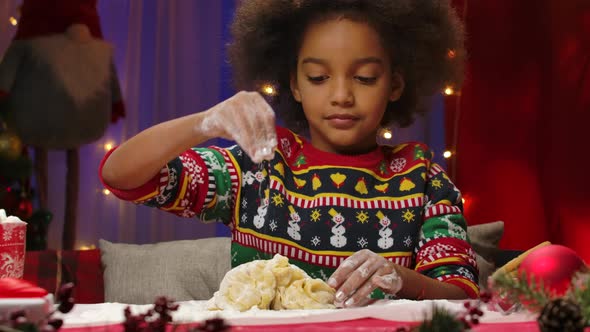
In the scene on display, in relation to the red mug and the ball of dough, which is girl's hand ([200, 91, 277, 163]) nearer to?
the ball of dough

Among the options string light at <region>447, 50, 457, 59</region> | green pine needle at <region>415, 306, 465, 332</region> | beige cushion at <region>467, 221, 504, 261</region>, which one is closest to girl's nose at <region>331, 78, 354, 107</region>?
string light at <region>447, 50, 457, 59</region>

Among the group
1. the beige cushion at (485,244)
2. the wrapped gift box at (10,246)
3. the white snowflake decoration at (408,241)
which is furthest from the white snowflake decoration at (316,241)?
the beige cushion at (485,244)

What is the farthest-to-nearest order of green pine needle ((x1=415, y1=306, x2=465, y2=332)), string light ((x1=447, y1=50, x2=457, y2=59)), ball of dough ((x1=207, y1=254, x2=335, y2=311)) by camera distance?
string light ((x1=447, y1=50, x2=457, y2=59)) → ball of dough ((x1=207, y1=254, x2=335, y2=311)) → green pine needle ((x1=415, y1=306, x2=465, y2=332))

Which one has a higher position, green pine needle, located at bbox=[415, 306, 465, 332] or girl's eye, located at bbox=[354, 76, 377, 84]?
girl's eye, located at bbox=[354, 76, 377, 84]

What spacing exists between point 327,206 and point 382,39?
1.05 ft

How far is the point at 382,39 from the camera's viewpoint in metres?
1.38

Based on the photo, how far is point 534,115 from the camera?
3195 mm

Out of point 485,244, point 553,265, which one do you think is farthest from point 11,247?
point 485,244

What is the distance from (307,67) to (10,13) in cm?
Answer: 213

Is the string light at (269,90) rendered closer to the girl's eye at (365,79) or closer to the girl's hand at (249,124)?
the girl's eye at (365,79)

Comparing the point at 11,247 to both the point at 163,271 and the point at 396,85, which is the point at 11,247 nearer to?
the point at 396,85

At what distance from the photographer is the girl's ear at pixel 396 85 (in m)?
1.47

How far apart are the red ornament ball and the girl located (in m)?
0.36

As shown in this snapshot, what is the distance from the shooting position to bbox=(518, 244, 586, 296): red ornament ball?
763mm
